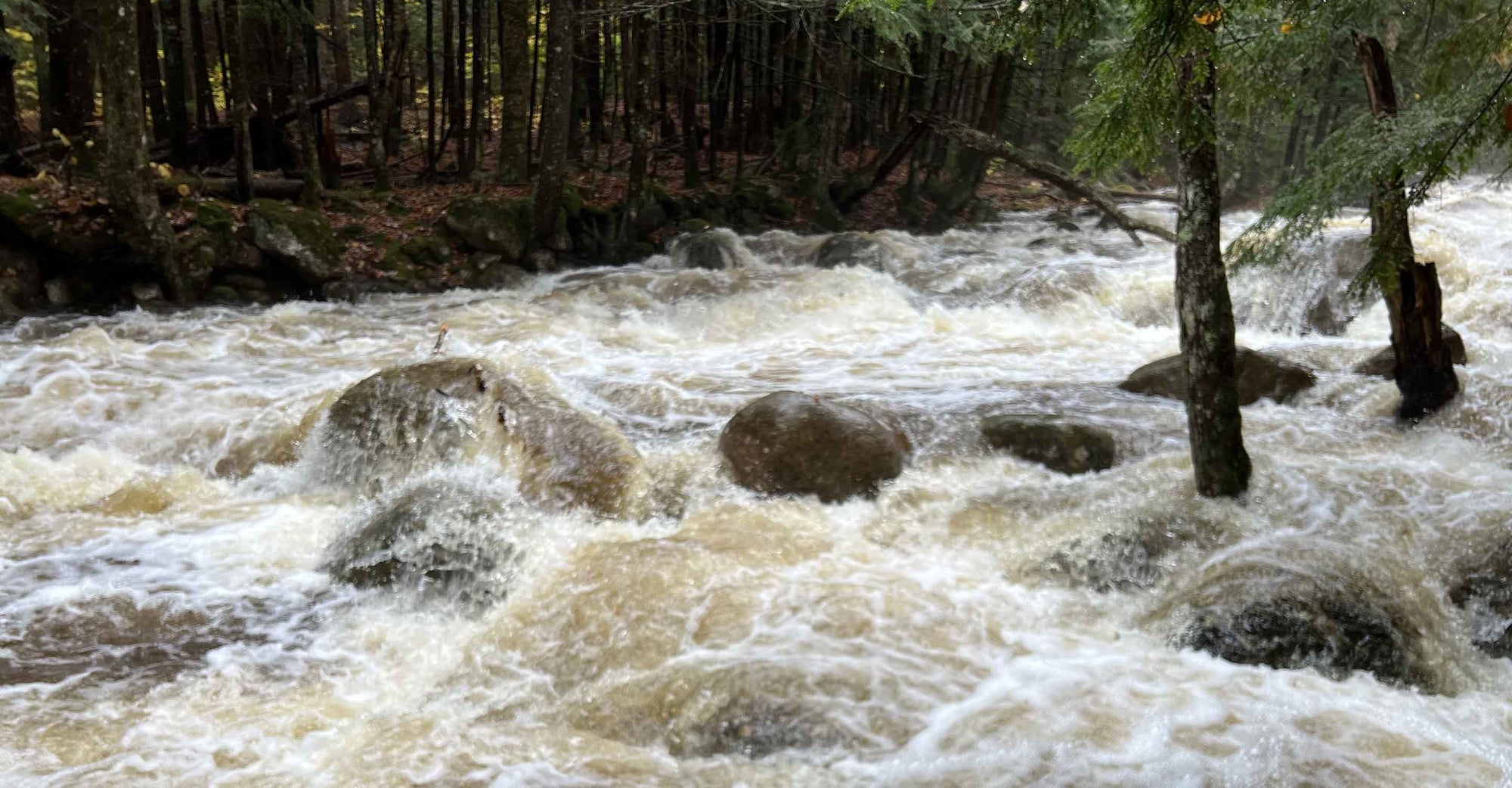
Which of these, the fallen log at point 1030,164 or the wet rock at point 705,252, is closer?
the wet rock at point 705,252

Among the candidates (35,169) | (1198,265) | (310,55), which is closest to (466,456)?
(1198,265)

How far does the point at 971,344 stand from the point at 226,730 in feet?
31.2

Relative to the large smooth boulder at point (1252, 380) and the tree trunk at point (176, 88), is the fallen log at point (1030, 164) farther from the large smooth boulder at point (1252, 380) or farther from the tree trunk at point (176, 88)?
the tree trunk at point (176, 88)

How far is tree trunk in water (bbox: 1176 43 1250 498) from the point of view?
18.0 feet

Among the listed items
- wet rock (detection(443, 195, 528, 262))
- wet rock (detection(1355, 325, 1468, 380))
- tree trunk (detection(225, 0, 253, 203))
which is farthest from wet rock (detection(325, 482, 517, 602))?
tree trunk (detection(225, 0, 253, 203))

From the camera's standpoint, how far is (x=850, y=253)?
16.3 meters

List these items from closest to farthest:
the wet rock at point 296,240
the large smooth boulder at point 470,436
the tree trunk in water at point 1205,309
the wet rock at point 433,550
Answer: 1. the tree trunk in water at point 1205,309
2. the wet rock at point 433,550
3. the large smooth boulder at point 470,436
4. the wet rock at point 296,240

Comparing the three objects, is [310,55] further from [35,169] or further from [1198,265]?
[1198,265]

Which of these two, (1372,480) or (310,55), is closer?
(1372,480)

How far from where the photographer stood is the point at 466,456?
7.48m

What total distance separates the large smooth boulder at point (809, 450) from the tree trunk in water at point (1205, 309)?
7.31ft

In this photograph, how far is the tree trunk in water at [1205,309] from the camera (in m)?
5.49

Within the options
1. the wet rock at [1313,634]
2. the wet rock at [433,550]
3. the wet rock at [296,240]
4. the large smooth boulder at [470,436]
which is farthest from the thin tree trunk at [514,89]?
the wet rock at [1313,634]

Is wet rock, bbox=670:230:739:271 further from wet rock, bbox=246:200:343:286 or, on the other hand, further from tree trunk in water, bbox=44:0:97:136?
tree trunk in water, bbox=44:0:97:136
